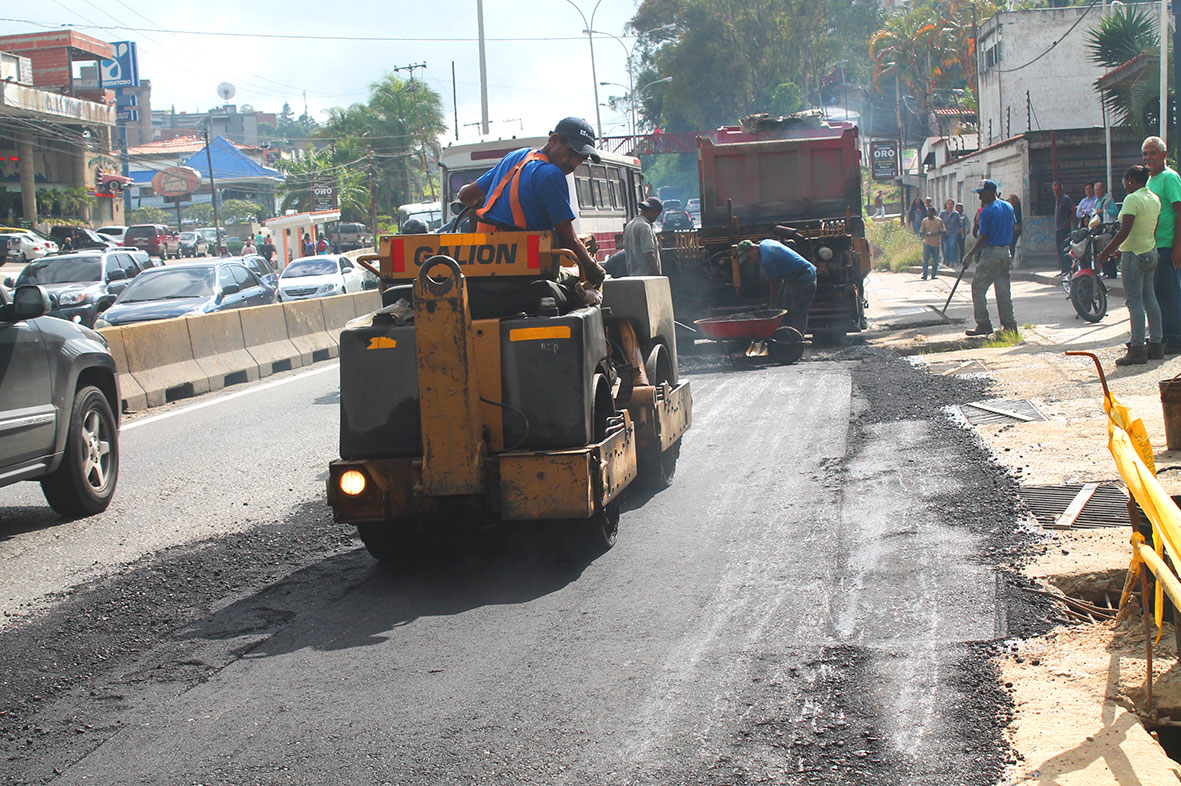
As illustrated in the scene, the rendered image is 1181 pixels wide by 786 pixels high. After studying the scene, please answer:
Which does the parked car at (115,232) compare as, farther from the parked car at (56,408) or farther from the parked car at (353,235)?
the parked car at (56,408)

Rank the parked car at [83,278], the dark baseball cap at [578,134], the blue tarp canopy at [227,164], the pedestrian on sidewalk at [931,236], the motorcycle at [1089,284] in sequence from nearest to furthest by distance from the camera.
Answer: the dark baseball cap at [578,134] < the motorcycle at [1089,284] < the parked car at [83,278] < the pedestrian on sidewalk at [931,236] < the blue tarp canopy at [227,164]

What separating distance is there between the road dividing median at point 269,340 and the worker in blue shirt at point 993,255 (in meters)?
9.83

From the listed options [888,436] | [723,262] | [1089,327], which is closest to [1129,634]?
[888,436]

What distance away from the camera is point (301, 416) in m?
11.8

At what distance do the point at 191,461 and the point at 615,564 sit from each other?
524 cm

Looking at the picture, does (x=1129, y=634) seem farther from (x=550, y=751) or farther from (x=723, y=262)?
(x=723, y=262)

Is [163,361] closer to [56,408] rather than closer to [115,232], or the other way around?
[56,408]

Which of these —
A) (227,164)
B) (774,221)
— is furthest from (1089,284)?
(227,164)

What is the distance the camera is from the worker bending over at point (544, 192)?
20.0 ft

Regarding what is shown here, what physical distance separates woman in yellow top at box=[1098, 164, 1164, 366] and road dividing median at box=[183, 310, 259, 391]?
432 inches

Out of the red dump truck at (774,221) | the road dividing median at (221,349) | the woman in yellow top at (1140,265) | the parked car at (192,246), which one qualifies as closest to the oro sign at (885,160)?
the parked car at (192,246)

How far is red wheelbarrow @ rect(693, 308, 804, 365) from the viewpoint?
44.1ft

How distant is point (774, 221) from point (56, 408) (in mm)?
11648

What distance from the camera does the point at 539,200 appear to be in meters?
6.10
